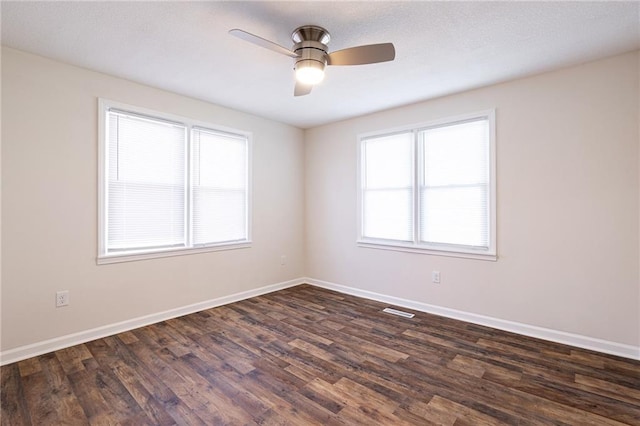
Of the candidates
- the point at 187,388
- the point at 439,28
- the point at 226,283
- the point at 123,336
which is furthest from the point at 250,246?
the point at 439,28

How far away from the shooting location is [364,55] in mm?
2096

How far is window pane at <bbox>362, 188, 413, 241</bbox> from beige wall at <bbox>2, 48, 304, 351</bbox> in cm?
236

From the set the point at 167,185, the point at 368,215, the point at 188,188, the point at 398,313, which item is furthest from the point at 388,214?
the point at 167,185

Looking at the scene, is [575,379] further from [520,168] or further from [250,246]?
[250,246]

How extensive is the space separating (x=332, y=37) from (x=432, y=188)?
2.16m

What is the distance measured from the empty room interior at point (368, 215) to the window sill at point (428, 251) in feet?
0.11

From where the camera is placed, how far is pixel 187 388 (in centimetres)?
214

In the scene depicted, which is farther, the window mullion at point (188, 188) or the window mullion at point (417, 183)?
the window mullion at point (417, 183)

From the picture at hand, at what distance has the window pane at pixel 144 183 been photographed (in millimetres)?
3101

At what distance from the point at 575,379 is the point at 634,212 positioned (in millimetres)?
1474

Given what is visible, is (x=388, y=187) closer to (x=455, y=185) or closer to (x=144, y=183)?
(x=455, y=185)

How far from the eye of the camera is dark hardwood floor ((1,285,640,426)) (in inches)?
73.5

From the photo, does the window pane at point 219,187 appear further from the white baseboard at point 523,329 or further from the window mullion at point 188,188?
the white baseboard at point 523,329

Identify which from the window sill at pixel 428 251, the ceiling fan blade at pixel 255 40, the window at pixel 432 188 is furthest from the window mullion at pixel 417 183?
the ceiling fan blade at pixel 255 40
